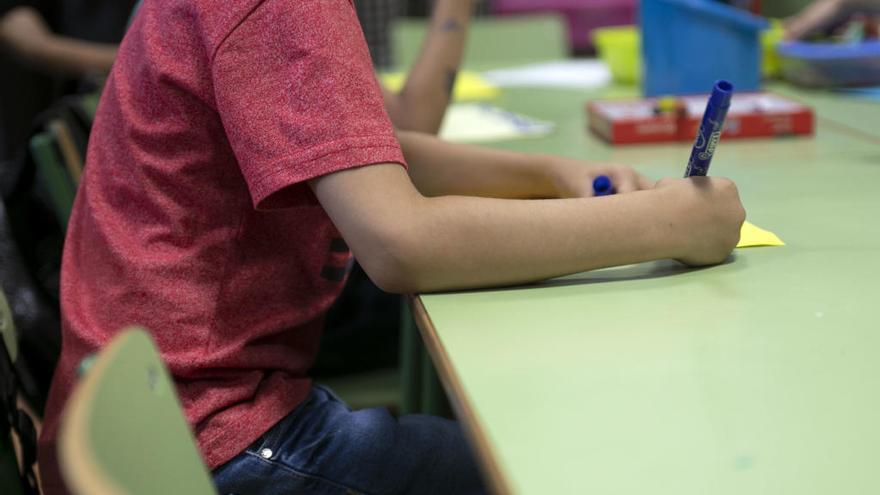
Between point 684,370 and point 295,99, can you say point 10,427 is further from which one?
point 684,370

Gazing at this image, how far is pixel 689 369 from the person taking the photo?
623 mm

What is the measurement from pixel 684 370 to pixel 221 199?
1.38ft

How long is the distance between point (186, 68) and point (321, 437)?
12.9 inches

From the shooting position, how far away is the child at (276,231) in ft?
2.38

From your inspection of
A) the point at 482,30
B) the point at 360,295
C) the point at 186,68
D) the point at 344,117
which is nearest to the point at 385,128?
the point at 344,117

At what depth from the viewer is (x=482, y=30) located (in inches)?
98.7

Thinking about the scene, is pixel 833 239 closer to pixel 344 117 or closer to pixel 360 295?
pixel 344 117

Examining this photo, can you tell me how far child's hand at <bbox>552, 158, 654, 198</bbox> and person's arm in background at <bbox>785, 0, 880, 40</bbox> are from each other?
114 centimetres

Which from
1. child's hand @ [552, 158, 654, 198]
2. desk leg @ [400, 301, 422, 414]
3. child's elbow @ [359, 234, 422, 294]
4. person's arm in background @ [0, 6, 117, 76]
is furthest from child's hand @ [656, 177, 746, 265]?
person's arm in background @ [0, 6, 117, 76]

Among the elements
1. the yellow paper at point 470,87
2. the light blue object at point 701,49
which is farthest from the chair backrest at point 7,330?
the light blue object at point 701,49

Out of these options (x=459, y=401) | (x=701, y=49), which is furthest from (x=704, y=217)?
(x=701, y=49)

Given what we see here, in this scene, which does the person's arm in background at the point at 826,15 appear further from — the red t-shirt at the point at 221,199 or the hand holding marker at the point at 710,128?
the red t-shirt at the point at 221,199

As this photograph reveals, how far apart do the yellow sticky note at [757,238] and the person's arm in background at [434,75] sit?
0.57m

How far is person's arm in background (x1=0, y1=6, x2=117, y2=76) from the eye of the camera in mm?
2229
